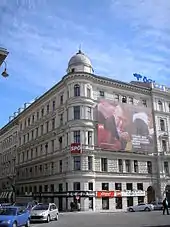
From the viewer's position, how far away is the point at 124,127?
54688 mm

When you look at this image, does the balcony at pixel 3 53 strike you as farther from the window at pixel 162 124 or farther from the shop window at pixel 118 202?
the window at pixel 162 124

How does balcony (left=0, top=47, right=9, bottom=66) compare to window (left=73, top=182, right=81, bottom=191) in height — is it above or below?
above

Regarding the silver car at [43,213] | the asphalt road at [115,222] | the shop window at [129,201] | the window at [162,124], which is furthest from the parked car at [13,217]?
the window at [162,124]

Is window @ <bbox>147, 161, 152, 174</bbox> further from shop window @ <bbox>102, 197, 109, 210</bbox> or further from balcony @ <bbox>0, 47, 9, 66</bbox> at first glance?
balcony @ <bbox>0, 47, 9, 66</bbox>

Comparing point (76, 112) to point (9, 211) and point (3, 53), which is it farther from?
point (3, 53)

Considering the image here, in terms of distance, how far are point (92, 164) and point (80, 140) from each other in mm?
4094

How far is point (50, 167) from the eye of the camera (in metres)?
56.9

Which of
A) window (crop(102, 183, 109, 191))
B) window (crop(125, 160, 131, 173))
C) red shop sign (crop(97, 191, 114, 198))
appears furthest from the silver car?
window (crop(125, 160, 131, 173))

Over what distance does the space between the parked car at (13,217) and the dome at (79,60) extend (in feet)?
118

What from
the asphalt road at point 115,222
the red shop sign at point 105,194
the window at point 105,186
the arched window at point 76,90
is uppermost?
the arched window at point 76,90

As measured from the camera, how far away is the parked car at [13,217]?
18938mm

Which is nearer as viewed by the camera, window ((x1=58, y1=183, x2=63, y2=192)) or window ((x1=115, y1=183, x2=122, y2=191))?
window ((x1=58, y1=183, x2=63, y2=192))

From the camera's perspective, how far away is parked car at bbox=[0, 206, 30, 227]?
62.1 ft

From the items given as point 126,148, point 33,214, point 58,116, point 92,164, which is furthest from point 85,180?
point 33,214
